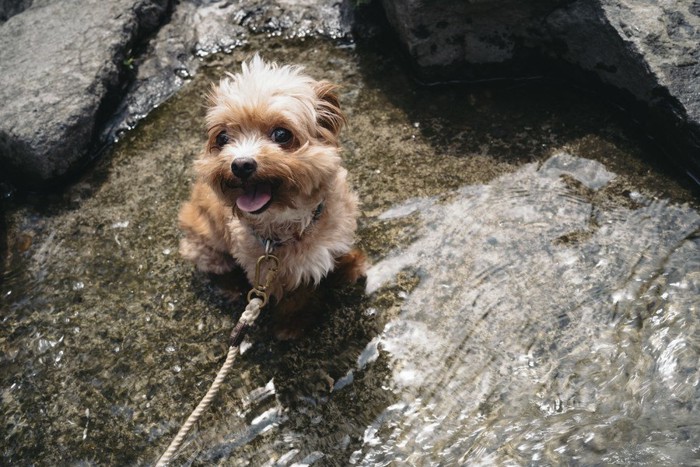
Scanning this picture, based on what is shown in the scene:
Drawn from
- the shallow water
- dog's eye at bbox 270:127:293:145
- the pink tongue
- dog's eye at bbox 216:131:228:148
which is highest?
dog's eye at bbox 270:127:293:145

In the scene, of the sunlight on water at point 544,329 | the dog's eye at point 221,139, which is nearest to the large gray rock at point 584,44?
the sunlight on water at point 544,329

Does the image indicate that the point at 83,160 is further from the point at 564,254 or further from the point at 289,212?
the point at 564,254

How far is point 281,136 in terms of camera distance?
3.12m

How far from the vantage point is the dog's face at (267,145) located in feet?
9.77

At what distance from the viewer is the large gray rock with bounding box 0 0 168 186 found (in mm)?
4605

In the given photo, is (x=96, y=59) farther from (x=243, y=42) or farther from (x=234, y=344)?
(x=234, y=344)

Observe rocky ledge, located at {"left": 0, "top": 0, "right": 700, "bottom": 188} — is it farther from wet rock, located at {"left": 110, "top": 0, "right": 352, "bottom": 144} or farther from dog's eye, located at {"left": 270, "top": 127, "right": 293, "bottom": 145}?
dog's eye, located at {"left": 270, "top": 127, "right": 293, "bottom": 145}

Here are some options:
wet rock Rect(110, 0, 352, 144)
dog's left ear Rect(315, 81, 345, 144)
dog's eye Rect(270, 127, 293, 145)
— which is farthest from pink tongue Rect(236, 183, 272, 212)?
wet rock Rect(110, 0, 352, 144)

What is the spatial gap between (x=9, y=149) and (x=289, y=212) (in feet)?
9.22

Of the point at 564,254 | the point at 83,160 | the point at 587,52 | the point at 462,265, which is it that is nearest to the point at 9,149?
the point at 83,160

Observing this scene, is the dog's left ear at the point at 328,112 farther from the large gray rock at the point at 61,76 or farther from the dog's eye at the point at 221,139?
the large gray rock at the point at 61,76

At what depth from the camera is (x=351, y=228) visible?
146 inches

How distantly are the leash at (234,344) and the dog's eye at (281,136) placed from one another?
61 centimetres

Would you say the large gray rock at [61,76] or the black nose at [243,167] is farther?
the large gray rock at [61,76]
